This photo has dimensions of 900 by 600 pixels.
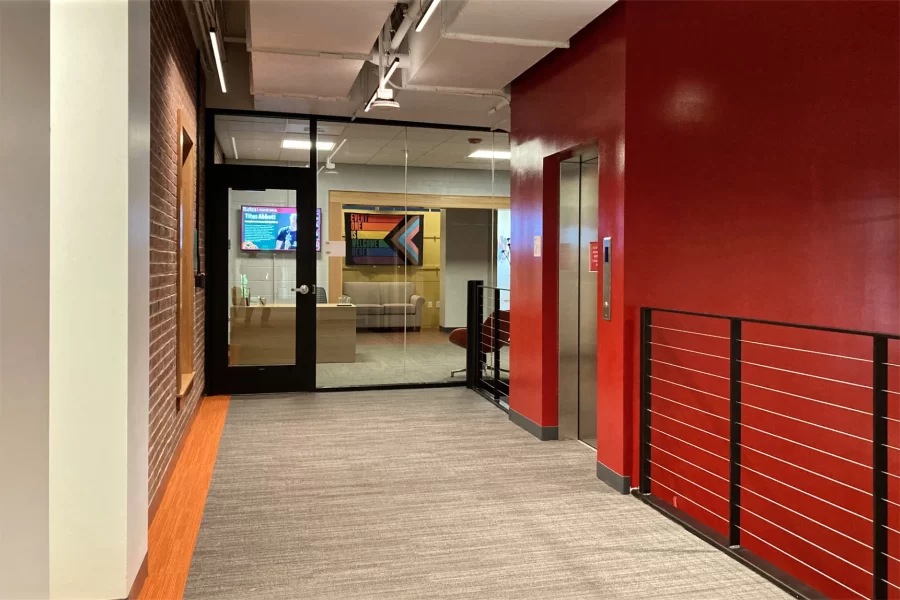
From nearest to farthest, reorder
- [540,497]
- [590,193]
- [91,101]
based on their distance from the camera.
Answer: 1. [91,101]
2. [540,497]
3. [590,193]

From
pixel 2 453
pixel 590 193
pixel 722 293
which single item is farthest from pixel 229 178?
pixel 2 453

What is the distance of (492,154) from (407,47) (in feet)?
6.96

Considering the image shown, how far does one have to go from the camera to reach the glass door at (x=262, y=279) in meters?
6.42

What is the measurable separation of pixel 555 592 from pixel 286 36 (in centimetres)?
346

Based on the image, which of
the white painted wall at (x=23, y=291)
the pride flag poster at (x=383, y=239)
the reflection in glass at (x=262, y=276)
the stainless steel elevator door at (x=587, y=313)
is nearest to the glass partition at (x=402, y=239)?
the pride flag poster at (x=383, y=239)

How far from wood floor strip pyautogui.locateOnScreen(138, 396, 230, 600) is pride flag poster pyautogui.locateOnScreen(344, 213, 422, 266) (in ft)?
7.63

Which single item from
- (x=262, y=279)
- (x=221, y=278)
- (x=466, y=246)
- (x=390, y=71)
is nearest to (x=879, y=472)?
(x=390, y=71)

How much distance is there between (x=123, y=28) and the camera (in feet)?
7.83

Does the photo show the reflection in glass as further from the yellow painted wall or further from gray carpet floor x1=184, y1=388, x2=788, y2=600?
gray carpet floor x1=184, y1=388, x2=788, y2=600

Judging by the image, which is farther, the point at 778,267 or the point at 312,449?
the point at 312,449

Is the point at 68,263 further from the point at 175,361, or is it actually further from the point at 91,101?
the point at 175,361

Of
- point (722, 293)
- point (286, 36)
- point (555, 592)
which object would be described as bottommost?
point (555, 592)

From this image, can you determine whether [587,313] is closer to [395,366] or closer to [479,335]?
[479,335]

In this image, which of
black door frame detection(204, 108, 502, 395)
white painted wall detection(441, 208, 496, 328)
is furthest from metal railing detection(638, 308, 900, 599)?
black door frame detection(204, 108, 502, 395)
